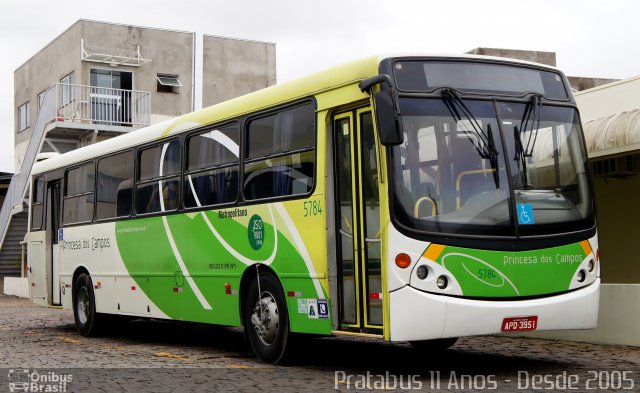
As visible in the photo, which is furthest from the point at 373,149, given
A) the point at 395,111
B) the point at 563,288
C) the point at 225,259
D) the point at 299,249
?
the point at 225,259

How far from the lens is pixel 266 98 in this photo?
11.8m

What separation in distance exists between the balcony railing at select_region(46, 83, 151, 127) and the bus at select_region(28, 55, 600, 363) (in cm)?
2282

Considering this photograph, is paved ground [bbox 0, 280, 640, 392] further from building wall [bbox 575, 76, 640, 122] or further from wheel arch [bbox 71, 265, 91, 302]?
building wall [bbox 575, 76, 640, 122]

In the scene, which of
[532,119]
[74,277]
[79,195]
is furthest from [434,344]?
[79,195]

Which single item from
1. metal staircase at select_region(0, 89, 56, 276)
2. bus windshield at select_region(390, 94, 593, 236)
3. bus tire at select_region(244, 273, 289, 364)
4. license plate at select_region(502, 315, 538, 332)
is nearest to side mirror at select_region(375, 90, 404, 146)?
bus windshield at select_region(390, 94, 593, 236)

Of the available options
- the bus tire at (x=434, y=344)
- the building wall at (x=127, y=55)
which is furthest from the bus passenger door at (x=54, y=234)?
the building wall at (x=127, y=55)

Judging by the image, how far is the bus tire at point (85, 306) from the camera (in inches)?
653

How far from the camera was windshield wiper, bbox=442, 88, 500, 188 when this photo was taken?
32.1ft

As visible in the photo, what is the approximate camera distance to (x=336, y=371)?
35.8ft

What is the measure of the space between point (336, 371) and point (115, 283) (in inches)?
235

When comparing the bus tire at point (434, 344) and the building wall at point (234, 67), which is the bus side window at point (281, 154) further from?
the building wall at point (234, 67)

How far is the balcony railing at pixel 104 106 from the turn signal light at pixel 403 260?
26313mm

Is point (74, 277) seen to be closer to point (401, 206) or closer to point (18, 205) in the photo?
point (401, 206)

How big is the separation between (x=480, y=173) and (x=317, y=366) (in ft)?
10.3
